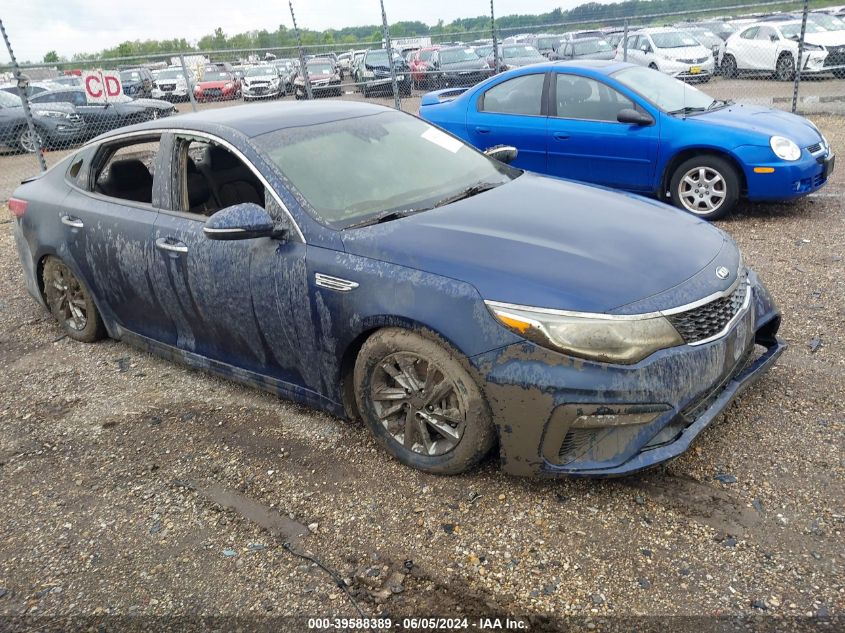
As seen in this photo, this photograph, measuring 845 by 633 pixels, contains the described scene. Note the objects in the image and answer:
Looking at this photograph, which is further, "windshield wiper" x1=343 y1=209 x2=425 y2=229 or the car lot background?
"windshield wiper" x1=343 y1=209 x2=425 y2=229

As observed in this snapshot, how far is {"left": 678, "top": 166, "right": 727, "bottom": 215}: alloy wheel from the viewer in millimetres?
6648

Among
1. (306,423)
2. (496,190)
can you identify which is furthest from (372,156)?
(306,423)

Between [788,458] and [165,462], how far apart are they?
2890 millimetres

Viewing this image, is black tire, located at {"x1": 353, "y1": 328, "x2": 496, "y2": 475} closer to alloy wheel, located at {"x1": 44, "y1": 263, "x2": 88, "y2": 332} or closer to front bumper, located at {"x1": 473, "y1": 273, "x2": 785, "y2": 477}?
front bumper, located at {"x1": 473, "y1": 273, "x2": 785, "y2": 477}

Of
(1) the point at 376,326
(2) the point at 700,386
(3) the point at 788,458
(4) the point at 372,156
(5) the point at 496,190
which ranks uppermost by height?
(4) the point at 372,156

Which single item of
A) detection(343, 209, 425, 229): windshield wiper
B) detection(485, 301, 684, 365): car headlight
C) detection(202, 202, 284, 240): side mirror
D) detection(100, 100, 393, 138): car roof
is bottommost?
detection(485, 301, 684, 365): car headlight

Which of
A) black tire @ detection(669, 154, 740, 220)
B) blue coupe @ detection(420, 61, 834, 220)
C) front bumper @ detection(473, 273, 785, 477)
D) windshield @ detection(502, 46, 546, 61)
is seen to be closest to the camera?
front bumper @ detection(473, 273, 785, 477)

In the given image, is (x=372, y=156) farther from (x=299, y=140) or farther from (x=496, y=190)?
(x=496, y=190)

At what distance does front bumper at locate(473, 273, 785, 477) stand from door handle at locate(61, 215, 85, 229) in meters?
2.90

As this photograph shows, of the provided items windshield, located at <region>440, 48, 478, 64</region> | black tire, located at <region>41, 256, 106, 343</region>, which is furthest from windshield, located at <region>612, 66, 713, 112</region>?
windshield, located at <region>440, 48, 478, 64</region>

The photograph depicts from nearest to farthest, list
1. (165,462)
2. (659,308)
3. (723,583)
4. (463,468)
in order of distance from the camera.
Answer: (723,583) < (659,308) < (463,468) < (165,462)

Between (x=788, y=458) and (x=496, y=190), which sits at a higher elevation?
(x=496, y=190)

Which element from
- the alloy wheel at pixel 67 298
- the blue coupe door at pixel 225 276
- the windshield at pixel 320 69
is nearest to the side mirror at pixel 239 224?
the blue coupe door at pixel 225 276

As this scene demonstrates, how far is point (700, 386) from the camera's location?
2.84m
